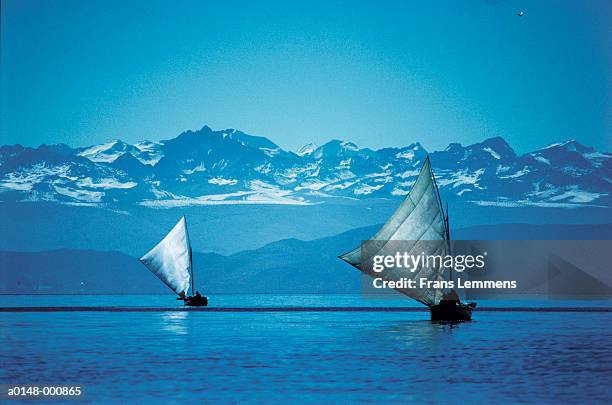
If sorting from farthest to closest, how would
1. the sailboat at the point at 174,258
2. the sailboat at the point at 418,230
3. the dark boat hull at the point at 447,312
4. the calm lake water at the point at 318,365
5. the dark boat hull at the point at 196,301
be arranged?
the dark boat hull at the point at 196,301, the sailboat at the point at 174,258, the dark boat hull at the point at 447,312, the sailboat at the point at 418,230, the calm lake water at the point at 318,365

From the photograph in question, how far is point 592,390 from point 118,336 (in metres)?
42.9

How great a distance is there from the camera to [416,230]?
85.6m

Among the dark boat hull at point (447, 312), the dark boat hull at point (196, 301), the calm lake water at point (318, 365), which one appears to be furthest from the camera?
the dark boat hull at point (196, 301)

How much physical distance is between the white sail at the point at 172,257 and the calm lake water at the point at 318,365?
62.0 metres

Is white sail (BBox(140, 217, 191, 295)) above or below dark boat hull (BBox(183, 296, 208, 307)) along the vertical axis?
above

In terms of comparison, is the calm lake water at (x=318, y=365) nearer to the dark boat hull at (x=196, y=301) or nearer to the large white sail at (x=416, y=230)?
the large white sail at (x=416, y=230)

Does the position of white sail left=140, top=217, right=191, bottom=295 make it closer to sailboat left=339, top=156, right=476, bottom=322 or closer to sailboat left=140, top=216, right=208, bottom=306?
sailboat left=140, top=216, right=208, bottom=306

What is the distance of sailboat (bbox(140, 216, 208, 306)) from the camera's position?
140375 millimetres

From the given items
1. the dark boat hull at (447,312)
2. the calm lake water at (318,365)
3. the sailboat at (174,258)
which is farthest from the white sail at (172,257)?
the calm lake water at (318,365)

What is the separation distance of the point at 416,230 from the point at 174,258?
62.3m

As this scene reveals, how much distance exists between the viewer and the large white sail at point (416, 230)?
278 ft

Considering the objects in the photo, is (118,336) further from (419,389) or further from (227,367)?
(419,389)

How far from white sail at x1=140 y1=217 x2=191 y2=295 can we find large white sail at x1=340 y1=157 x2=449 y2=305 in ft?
195

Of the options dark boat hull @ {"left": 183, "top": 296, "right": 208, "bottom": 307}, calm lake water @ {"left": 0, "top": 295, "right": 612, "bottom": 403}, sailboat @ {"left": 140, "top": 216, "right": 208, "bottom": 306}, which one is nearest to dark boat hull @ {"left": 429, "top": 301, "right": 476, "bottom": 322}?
calm lake water @ {"left": 0, "top": 295, "right": 612, "bottom": 403}
